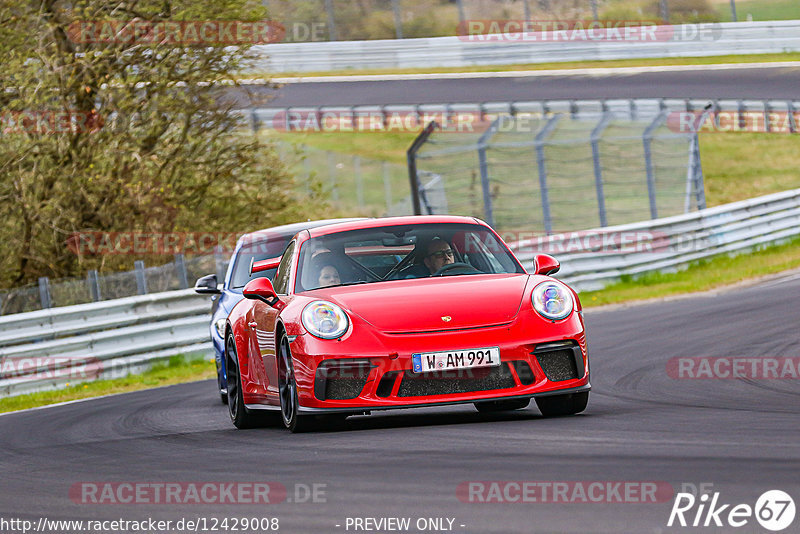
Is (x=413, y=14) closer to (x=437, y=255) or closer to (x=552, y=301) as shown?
(x=437, y=255)

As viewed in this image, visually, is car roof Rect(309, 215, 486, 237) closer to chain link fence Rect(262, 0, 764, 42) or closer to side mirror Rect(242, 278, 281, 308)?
side mirror Rect(242, 278, 281, 308)

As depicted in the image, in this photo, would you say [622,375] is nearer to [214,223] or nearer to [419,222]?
[419,222]

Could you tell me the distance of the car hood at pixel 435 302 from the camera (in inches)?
299

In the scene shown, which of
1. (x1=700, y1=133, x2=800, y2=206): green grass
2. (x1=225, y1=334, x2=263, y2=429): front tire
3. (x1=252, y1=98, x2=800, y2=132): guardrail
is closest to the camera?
(x1=225, y1=334, x2=263, y2=429): front tire

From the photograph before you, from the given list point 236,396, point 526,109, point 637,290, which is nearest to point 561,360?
point 236,396

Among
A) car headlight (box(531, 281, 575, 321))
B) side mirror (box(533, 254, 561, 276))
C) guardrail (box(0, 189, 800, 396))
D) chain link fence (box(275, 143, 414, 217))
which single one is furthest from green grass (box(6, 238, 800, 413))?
chain link fence (box(275, 143, 414, 217))

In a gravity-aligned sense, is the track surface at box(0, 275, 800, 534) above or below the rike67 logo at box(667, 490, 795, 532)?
below

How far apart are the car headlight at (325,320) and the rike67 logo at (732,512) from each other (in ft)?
10.2

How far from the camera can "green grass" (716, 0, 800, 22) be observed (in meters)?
38.9

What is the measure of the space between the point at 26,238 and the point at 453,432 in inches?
564

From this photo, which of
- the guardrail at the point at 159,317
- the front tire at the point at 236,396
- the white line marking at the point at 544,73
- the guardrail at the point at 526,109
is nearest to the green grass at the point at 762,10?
the white line marking at the point at 544,73

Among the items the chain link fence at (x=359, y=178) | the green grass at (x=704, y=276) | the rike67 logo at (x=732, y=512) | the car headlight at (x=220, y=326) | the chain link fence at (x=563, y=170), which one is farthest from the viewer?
the chain link fence at (x=359, y=178)

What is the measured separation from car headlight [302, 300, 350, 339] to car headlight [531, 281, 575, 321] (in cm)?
111

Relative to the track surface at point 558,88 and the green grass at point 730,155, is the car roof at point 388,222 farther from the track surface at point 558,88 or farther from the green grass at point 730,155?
the track surface at point 558,88
